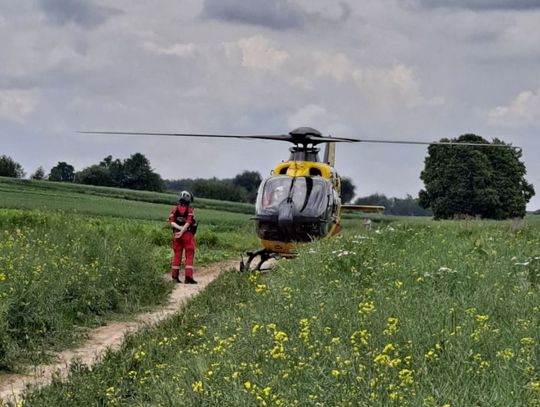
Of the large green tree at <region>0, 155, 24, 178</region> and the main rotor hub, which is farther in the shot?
the large green tree at <region>0, 155, 24, 178</region>

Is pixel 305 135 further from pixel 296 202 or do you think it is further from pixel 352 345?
pixel 352 345

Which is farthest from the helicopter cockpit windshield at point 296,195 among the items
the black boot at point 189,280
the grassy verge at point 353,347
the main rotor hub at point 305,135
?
the grassy verge at point 353,347

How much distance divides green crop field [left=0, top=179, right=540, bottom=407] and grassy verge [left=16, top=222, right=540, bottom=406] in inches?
0.6

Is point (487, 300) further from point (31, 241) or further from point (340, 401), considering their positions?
point (31, 241)

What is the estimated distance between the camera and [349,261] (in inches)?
396

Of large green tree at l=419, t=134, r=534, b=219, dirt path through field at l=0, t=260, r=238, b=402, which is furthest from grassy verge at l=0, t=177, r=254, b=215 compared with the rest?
dirt path through field at l=0, t=260, r=238, b=402

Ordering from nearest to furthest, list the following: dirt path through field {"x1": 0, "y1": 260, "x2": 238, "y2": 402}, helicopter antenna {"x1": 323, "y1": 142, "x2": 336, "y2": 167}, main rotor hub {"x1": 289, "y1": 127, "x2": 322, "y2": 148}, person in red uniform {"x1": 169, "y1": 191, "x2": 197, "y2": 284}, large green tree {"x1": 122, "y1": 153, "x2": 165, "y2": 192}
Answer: dirt path through field {"x1": 0, "y1": 260, "x2": 238, "y2": 402}
person in red uniform {"x1": 169, "y1": 191, "x2": 197, "y2": 284}
main rotor hub {"x1": 289, "y1": 127, "x2": 322, "y2": 148}
helicopter antenna {"x1": 323, "y1": 142, "x2": 336, "y2": 167}
large green tree {"x1": 122, "y1": 153, "x2": 165, "y2": 192}

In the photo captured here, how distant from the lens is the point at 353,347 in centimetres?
561

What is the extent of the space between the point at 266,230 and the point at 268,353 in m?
9.81

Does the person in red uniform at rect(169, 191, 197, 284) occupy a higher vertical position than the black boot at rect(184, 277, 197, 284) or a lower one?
higher

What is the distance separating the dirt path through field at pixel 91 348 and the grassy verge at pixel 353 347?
515 millimetres

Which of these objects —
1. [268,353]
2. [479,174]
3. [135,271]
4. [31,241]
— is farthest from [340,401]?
[479,174]

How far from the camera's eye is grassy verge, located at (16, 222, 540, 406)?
4.77 m

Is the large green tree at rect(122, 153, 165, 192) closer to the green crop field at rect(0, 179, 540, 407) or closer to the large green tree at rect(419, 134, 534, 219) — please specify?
the large green tree at rect(419, 134, 534, 219)
